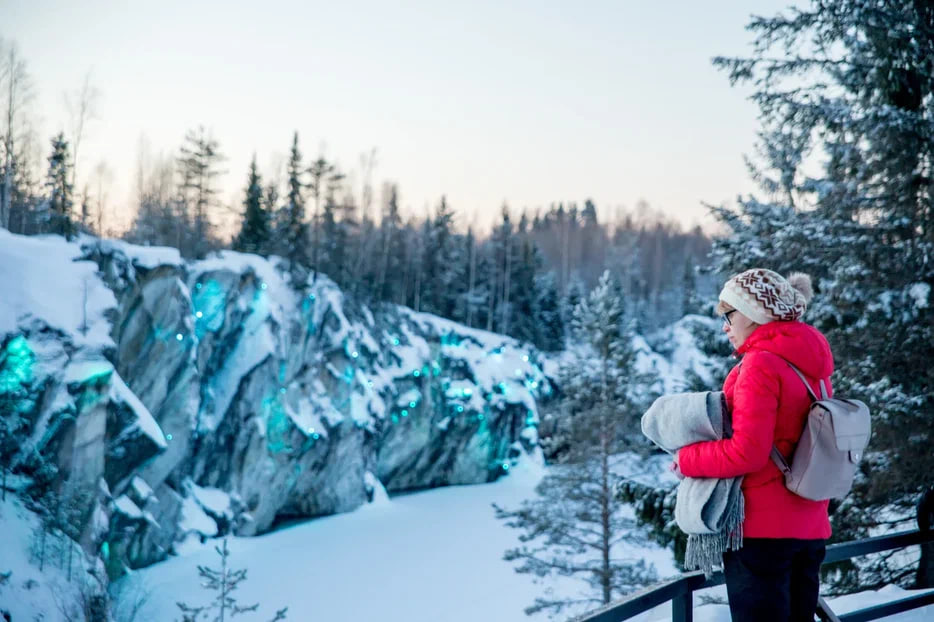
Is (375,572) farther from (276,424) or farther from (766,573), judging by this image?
(766,573)

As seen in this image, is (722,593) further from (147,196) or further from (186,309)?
(147,196)

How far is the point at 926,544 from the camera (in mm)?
3951

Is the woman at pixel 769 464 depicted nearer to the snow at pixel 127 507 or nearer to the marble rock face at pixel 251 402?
the marble rock face at pixel 251 402

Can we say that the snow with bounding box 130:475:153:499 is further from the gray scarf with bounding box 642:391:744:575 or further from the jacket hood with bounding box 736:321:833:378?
the jacket hood with bounding box 736:321:833:378

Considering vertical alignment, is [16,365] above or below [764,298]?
below

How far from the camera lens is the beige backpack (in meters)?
1.90

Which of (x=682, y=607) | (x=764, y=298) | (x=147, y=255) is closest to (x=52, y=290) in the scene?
(x=147, y=255)

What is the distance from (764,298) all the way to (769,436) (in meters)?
0.46

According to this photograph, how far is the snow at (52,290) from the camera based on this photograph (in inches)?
596

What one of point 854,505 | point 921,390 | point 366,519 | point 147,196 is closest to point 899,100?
point 921,390

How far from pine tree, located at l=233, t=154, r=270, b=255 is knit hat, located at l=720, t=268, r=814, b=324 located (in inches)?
1262

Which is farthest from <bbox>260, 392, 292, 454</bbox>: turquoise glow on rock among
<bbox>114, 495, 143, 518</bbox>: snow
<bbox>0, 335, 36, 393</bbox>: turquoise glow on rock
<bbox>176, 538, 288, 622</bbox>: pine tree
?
<bbox>0, 335, 36, 393</bbox>: turquoise glow on rock

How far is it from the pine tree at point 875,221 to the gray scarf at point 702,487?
12.4 feet

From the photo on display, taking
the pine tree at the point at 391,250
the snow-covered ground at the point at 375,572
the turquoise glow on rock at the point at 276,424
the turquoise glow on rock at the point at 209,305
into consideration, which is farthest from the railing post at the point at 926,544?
the pine tree at the point at 391,250
